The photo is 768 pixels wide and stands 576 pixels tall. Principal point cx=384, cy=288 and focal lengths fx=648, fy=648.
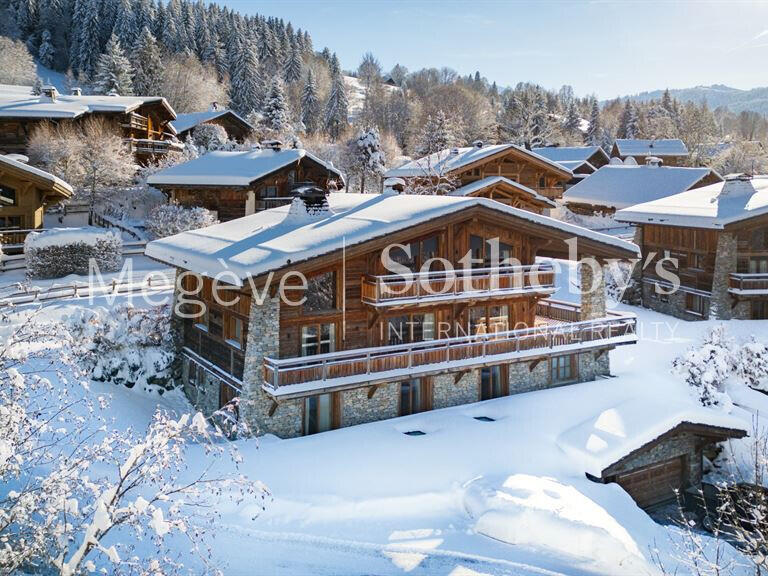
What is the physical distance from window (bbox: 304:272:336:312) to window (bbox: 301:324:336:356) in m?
0.61

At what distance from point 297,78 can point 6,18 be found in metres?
42.7

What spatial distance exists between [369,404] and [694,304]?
842 inches

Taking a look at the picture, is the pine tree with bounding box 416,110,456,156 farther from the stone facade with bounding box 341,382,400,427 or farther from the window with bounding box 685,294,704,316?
the stone facade with bounding box 341,382,400,427

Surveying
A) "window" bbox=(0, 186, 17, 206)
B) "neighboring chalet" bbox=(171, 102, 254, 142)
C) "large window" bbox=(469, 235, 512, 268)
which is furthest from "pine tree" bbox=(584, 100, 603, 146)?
"window" bbox=(0, 186, 17, 206)

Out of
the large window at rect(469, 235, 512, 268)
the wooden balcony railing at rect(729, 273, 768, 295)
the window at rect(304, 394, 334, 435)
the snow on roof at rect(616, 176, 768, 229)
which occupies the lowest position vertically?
the window at rect(304, 394, 334, 435)

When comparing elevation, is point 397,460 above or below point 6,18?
below

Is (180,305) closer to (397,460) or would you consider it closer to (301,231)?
Answer: (301,231)

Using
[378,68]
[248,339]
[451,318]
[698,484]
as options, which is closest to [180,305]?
[248,339]

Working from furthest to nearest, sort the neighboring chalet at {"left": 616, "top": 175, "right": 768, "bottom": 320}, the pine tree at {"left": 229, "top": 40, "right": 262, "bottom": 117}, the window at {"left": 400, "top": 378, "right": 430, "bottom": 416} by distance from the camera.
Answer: the pine tree at {"left": 229, "top": 40, "right": 262, "bottom": 117}, the neighboring chalet at {"left": 616, "top": 175, "right": 768, "bottom": 320}, the window at {"left": 400, "top": 378, "right": 430, "bottom": 416}

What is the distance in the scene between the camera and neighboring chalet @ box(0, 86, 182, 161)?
43.0m

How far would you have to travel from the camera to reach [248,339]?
778 inches

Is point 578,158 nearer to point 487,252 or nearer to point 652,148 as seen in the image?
point 652,148

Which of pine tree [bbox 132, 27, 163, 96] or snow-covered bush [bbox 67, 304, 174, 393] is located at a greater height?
pine tree [bbox 132, 27, 163, 96]

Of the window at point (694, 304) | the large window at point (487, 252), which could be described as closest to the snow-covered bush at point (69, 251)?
the large window at point (487, 252)
